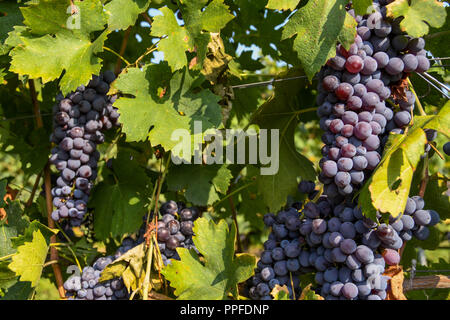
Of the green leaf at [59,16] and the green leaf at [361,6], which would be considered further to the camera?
the green leaf at [59,16]

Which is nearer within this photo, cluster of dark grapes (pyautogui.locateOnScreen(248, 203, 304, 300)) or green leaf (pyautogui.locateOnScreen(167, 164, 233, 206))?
cluster of dark grapes (pyautogui.locateOnScreen(248, 203, 304, 300))

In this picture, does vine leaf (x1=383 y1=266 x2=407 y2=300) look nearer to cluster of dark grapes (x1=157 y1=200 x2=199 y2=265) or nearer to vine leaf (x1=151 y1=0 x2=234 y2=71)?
cluster of dark grapes (x1=157 y1=200 x2=199 y2=265)

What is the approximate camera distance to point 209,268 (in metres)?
1.33

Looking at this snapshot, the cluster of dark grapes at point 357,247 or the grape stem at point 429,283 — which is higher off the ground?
the cluster of dark grapes at point 357,247

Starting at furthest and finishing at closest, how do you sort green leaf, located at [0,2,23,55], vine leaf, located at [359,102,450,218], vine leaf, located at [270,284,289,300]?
1. green leaf, located at [0,2,23,55]
2. vine leaf, located at [270,284,289,300]
3. vine leaf, located at [359,102,450,218]

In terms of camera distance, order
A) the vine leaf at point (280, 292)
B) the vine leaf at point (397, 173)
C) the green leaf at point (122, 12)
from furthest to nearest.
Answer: the green leaf at point (122, 12), the vine leaf at point (280, 292), the vine leaf at point (397, 173)

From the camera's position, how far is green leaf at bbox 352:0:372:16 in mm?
1163

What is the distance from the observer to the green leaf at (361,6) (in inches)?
45.8

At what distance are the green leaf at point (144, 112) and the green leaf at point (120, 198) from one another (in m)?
0.36

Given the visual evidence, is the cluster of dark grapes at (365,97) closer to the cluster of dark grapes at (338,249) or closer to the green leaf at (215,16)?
the cluster of dark grapes at (338,249)

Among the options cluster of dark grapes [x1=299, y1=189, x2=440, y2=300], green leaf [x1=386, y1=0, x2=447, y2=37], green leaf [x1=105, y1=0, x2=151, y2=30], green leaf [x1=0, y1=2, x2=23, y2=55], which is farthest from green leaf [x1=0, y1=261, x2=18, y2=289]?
→ green leaf [x1=386, y1=0, x2=447, y2=37]

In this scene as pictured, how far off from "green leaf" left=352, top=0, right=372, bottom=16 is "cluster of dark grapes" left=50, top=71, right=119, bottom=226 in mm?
845

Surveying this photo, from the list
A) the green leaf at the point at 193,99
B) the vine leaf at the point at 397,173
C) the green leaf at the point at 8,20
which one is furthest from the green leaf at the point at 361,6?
the green leaf at the point at 8,20
